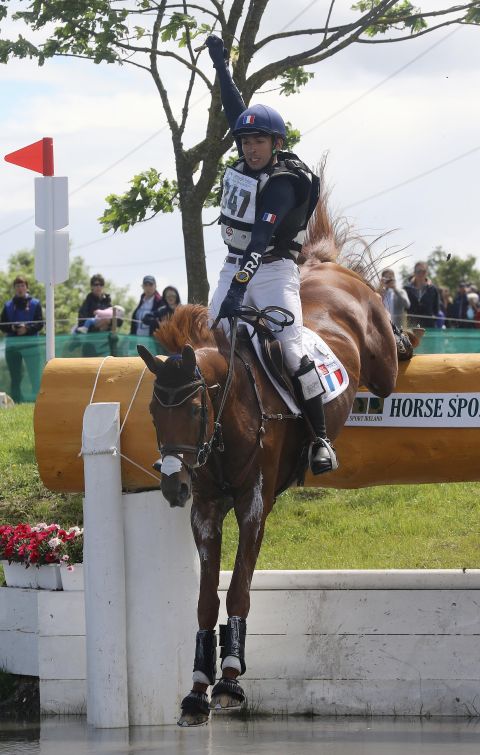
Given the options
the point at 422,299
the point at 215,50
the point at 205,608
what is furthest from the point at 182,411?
the point at 422,299

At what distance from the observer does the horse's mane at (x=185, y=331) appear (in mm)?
6695

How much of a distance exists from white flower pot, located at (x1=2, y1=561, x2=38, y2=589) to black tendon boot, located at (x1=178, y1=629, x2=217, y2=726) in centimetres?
185

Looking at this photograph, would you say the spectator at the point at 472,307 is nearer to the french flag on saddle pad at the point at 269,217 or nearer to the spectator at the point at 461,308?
the spectator at the point at 461,308

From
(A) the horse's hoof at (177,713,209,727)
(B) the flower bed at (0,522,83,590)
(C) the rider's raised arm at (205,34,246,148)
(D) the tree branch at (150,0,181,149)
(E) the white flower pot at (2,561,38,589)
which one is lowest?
(A) the horse's hoof at (177,713,209,727)

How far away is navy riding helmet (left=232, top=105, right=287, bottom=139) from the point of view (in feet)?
23.1

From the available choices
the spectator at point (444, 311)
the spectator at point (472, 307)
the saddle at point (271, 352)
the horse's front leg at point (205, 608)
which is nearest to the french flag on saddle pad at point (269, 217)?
the saddle at point (271, 352)

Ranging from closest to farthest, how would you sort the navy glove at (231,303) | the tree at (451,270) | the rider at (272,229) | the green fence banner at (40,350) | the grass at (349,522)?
the navy glove at (231,303), the rider at (272,229), the grass at (349,522), the green fence banner at (40,350), the tree at (451,270)

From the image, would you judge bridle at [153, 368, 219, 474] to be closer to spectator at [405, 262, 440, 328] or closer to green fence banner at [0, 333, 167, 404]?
green fence banner at [0, 333, 167, 404]

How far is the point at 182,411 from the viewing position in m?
6.06

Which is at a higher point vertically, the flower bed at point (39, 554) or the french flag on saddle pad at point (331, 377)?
the french flag on saddle pad at point (331, 377)

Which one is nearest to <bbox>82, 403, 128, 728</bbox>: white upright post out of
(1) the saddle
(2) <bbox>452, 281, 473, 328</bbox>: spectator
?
(1) the saddle

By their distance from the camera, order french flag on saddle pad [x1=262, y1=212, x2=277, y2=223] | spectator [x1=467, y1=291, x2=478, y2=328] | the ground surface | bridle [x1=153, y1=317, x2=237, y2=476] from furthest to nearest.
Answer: spectator [x1=467, y1=291, x2=478, y2=328] → french flag on saddle pad [x1=262, y1=212, x2=277, y2=223] → the ground surface → bridle [x1=153, y1=317, x2=237, y2=476]

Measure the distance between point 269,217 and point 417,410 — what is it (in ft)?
5.85

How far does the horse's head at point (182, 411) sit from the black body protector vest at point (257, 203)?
47.1 inches
